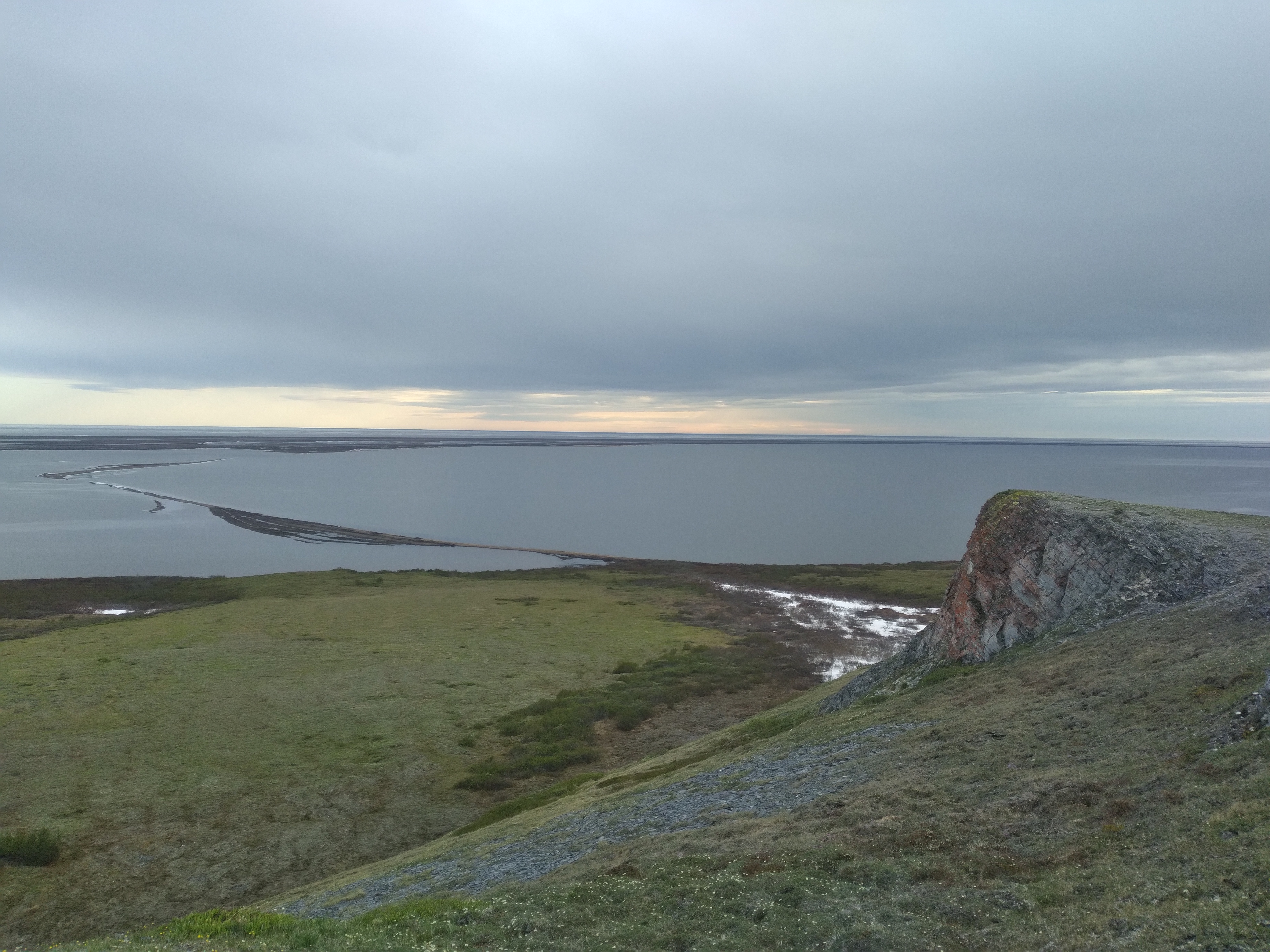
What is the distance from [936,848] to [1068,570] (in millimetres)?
22105

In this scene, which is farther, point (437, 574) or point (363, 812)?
point (437, 574)

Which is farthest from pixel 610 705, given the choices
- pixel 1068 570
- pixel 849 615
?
pixel 849 615

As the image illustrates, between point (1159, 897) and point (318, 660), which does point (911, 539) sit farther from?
point (1159, 897)

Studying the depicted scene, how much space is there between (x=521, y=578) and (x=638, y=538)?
4750 cm

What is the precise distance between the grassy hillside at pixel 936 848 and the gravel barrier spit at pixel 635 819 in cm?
13

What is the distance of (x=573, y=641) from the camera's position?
6881cm

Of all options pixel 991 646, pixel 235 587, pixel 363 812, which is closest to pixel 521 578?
pixel 235 587

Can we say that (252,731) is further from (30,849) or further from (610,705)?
(610,705)

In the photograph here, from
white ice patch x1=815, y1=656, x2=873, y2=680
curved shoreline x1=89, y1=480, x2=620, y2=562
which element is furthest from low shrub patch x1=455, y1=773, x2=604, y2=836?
curved shoreline x1=89, y1=480, x2=620, y2=562

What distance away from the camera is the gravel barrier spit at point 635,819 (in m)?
21.3

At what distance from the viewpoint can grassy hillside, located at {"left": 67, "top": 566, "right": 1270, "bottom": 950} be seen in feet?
42.2

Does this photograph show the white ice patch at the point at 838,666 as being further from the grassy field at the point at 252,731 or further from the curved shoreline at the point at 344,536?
the curved shoreline at the point at 344,536

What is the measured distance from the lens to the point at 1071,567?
1318 inches

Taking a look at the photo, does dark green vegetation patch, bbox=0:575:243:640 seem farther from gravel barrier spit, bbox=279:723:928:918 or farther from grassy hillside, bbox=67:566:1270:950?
grassy hillside, bbox=67:566:1270:950
